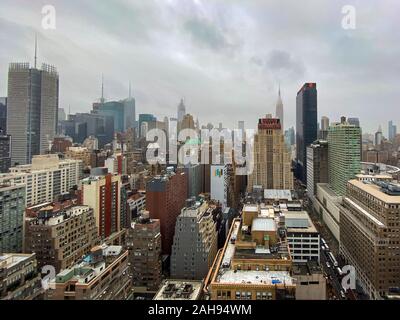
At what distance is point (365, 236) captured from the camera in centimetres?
679

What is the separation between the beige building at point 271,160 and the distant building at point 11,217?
10.2m

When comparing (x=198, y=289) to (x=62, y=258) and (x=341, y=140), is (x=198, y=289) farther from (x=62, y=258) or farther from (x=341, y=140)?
(x=341, y=140)

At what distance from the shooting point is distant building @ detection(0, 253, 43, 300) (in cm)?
421

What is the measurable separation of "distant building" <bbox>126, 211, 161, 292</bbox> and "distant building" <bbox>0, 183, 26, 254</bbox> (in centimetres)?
244

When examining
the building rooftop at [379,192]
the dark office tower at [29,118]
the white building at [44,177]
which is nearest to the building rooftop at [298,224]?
the building rooftop at [379,192]

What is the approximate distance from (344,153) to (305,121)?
8.75 metres

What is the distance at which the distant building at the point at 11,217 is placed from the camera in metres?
6.46

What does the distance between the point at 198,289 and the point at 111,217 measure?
4890 millimetres

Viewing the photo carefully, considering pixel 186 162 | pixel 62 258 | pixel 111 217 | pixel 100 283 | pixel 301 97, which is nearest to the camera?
pixel 100 283

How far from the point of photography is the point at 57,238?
6.07m

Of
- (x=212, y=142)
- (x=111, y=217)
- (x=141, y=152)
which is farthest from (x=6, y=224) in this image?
(x=212, y=142)

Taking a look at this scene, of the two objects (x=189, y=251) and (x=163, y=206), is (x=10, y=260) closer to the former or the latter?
(x=189, y=251)

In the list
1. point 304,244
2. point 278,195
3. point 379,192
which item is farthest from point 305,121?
point 304,244

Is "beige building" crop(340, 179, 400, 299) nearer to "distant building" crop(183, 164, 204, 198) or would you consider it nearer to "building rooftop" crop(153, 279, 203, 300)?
"building rooftop" crop(153, 279, 203, 300)
